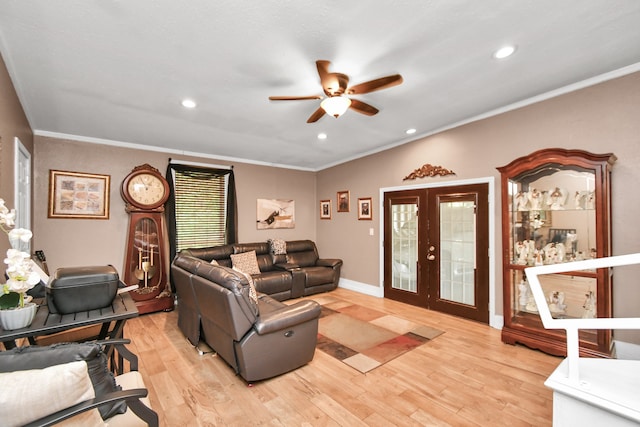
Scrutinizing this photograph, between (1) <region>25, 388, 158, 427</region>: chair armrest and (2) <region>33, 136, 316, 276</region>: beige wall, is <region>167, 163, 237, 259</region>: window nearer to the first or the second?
(2) <region>33, 136, 316, 276</region>: beige wall

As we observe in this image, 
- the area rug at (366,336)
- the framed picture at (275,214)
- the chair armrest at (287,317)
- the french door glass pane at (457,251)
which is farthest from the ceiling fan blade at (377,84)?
the framed picture at (275,214)

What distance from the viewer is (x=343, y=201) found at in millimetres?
5879

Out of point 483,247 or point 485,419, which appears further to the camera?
point 483,247

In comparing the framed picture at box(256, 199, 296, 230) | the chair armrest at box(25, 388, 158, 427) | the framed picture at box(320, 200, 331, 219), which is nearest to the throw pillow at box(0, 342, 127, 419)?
the chair armrest at box(25, 388, 158, 427)

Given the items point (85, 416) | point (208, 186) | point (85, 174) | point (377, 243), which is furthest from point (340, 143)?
point (85, 416)

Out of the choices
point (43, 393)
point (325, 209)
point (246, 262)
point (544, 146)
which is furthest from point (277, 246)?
point (43, 393)

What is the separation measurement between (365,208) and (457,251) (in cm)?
187

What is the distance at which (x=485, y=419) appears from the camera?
1978 millimetres

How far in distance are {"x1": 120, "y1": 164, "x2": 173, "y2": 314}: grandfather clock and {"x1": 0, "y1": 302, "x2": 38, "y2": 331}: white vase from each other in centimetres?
265

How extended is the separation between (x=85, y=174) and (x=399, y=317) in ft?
16.5

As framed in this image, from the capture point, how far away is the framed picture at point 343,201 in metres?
5.79

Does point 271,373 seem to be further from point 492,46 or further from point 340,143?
point 340,143

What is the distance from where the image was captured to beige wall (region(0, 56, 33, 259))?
2086 millimetres

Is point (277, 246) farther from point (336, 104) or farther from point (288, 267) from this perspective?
point (336, 104)
